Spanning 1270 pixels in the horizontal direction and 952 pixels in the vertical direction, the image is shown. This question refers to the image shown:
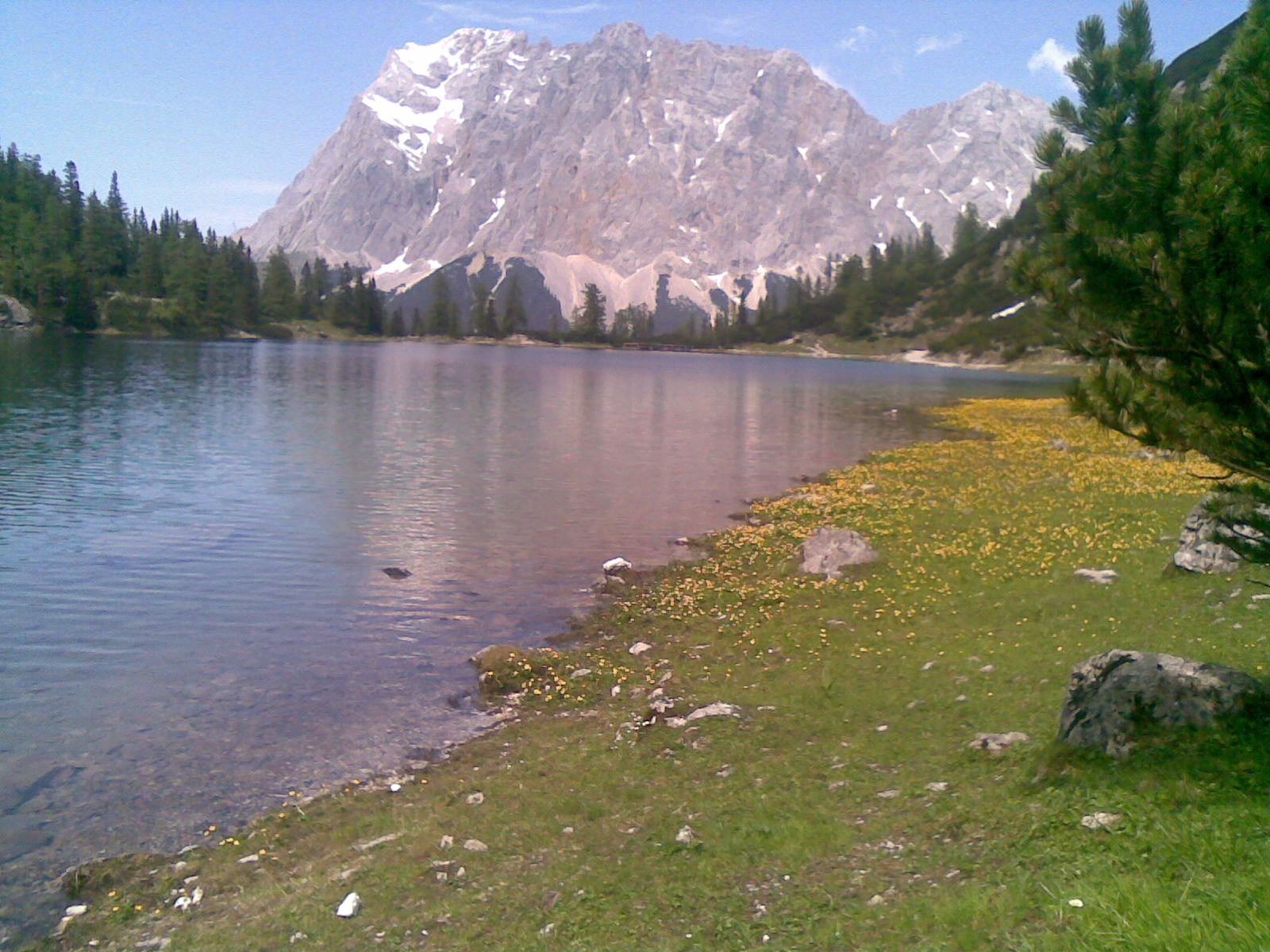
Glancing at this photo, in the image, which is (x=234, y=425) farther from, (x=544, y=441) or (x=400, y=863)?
(x=400, y=863)

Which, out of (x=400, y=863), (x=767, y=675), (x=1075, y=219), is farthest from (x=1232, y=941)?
(x=767, y=675)

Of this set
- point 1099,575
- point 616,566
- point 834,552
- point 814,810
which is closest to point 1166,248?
point 814,810

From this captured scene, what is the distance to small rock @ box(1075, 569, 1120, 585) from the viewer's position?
1802 cm

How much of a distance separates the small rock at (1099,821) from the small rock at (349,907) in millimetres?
7410

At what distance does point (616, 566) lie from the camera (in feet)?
85.1

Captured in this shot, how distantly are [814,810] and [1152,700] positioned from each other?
385cm

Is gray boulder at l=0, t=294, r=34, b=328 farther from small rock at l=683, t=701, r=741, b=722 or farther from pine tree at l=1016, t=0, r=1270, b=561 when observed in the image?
pine tree at l=1016, t=0, r=1270, b=561

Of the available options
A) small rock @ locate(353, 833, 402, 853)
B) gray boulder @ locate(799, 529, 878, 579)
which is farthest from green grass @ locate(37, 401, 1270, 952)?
gray boulder @ locate(799, 529, 878, 579)

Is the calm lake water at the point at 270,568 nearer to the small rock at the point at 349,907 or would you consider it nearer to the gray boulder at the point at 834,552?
the small rock at the point at 349,907

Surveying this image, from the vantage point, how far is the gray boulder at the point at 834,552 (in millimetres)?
22891

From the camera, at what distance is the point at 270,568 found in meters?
25.5

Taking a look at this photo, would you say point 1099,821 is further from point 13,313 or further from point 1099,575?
point 13,313

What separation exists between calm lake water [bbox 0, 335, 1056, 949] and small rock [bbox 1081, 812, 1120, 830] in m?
10.0

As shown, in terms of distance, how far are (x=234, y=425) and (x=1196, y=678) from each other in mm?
57198
